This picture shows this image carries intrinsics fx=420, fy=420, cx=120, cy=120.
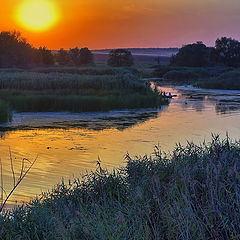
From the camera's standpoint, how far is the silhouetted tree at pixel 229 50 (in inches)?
3095

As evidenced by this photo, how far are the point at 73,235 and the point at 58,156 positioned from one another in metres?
7.06

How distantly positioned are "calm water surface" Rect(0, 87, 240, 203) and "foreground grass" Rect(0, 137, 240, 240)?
1.36m

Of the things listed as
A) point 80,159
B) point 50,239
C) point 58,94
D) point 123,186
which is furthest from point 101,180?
point 58,94

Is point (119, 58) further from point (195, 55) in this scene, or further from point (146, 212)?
point (146, 212)

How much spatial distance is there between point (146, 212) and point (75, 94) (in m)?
20.3

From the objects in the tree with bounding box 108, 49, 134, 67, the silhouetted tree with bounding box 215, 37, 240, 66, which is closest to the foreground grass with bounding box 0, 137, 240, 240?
the tree with bounding box 108, 49, 134, 67

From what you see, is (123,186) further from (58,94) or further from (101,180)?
(58,94)

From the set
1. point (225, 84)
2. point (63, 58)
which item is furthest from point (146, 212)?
point (63, 58)

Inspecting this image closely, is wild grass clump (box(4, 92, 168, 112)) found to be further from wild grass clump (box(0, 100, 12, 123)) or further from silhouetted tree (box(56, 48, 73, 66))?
silhouetted tree (box(56, 48, 73, 66))

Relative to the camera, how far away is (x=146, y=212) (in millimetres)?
4656

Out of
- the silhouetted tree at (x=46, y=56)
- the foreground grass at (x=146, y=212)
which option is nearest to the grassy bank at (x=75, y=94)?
the foreground grass at (x=146, y=212)

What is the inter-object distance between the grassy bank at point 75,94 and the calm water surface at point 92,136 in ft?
3.74

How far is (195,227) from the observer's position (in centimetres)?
416

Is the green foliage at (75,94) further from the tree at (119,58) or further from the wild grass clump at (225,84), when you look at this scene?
the tree at (119,58)
